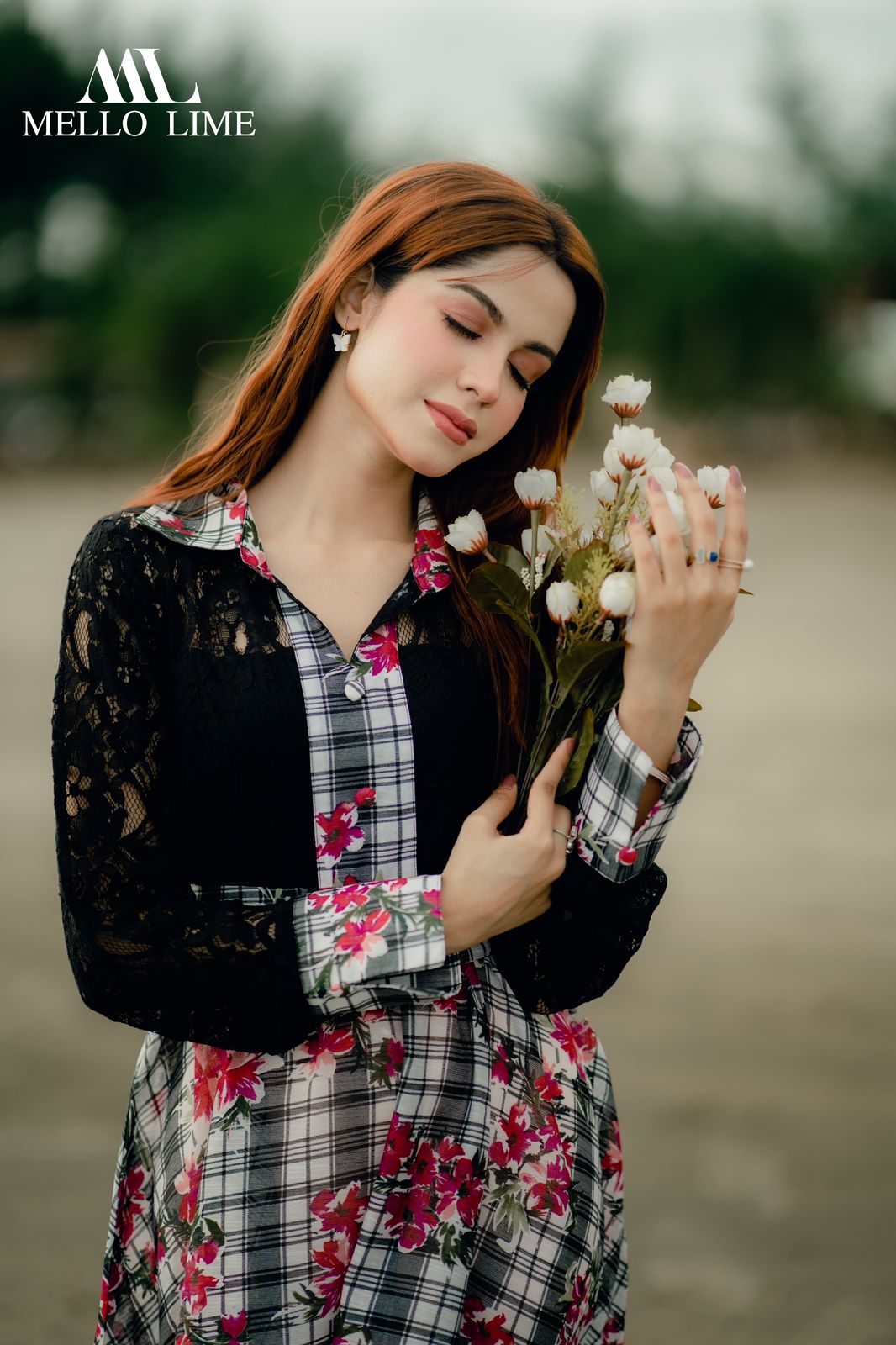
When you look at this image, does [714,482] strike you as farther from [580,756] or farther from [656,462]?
[580,756]

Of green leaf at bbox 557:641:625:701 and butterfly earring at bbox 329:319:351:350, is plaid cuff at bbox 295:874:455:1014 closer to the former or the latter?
green leaf at bbox 557:641:625:701

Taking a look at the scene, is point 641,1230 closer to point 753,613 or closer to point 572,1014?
point 572,1014

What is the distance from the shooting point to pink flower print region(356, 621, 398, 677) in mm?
1489

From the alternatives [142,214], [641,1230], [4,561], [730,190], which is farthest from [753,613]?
[142,214]

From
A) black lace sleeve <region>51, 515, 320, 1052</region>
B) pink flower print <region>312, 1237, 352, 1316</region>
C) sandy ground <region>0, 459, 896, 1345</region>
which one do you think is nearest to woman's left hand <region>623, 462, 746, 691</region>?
black lace sleeve <region>51, 515, 320, 1052</region>

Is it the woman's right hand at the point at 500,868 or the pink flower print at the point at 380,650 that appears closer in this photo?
the woman's right hand at the point at 500,868

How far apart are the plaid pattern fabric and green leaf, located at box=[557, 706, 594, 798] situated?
0.03 m

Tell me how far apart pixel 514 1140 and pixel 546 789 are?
0.40m

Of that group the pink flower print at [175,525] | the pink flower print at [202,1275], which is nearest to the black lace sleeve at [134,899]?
the pink flower print at [175,525]

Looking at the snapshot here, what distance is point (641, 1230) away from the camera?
3.24m

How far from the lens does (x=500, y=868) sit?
1.39m

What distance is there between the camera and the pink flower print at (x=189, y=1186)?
1421 mm

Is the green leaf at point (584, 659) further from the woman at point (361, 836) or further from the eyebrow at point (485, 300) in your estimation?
the eyebrow at point (485, 300)

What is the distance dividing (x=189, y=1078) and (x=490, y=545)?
0.72 metres
